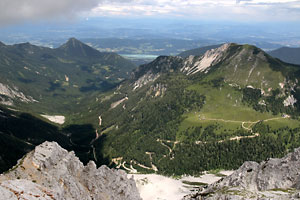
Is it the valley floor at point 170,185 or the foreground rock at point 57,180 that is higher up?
the foreground rock at point 57,180

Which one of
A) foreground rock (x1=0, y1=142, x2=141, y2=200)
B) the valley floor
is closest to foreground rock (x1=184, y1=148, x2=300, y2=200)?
foreground rock (x1=0, y1=142, x2=141, y2=200)

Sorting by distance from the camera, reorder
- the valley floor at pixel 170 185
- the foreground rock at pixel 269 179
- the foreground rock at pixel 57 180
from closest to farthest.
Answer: the foreground rock at pixel 57 180
the foreground rock at pixel 269 179
the valley floor at pixel 170 185

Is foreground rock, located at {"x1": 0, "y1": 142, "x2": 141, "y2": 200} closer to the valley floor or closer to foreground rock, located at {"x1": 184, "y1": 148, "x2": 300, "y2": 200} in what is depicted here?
foreground rock, located at {"x1": 184, "y1": 148, "x2": 300, "y2": 200}

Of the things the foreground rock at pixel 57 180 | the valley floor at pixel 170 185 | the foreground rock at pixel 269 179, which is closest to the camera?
the foreground rock at pixel 57 180

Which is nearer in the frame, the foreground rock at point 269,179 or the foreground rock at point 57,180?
the foreground rock at point 57,180

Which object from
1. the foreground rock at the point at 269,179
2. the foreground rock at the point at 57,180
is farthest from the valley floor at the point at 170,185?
→ the foreground rock at the point at 269,179

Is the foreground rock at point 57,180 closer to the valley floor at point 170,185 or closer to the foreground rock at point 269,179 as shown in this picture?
the foreground rock at point 269,179

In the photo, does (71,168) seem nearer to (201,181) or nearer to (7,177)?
(7,177)

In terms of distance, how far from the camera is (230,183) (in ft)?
278

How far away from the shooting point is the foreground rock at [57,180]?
50216 millimetres

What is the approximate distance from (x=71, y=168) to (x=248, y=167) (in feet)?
219

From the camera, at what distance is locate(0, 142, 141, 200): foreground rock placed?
50.2 metres

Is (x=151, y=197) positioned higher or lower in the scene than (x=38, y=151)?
lower

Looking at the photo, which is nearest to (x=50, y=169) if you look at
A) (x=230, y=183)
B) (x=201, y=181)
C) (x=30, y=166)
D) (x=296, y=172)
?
(x=30, y=166)
